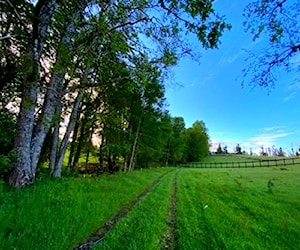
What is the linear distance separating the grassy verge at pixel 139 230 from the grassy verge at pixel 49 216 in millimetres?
638

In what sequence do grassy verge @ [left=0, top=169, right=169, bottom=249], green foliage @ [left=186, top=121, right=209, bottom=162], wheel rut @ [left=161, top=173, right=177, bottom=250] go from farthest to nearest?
1. green foliage @ [left=186, top=121, right=209, bottom=162]
2. wheel rut @ [left=161, top=173, right=177, bottom=250]
3. grassy verge @ [left=0, top=169, right=169, bottom=249]

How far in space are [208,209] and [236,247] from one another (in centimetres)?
435

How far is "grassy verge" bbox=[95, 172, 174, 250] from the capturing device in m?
5.91

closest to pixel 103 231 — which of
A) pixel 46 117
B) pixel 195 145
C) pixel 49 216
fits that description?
pixel 49 216

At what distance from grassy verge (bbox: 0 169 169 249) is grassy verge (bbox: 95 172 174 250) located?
2.09 ft

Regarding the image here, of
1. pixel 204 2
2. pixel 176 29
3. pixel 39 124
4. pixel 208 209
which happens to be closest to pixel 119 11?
pixel 176 29

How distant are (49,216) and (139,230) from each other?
2.26 meters

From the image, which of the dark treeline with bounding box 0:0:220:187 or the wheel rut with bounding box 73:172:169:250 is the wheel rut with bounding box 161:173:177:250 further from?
the dark treeline with bounding box 0:0:220:187

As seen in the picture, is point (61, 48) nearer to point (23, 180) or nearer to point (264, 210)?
point (23, 180)

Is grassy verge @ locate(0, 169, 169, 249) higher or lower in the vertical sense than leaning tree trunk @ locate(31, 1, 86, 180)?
lower

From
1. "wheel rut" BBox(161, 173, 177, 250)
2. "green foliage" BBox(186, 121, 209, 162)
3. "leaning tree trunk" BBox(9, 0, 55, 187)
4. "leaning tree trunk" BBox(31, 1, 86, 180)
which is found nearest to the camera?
"wheel rut" BBox(161, 173, 177, 250)

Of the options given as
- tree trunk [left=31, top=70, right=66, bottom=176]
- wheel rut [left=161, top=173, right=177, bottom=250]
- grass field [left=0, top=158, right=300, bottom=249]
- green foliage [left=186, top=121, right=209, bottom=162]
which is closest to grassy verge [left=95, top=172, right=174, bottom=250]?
grass field [left=0, top=158, right=300, bottom=249]

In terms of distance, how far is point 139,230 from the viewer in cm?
702

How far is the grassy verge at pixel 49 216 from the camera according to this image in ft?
16.8
